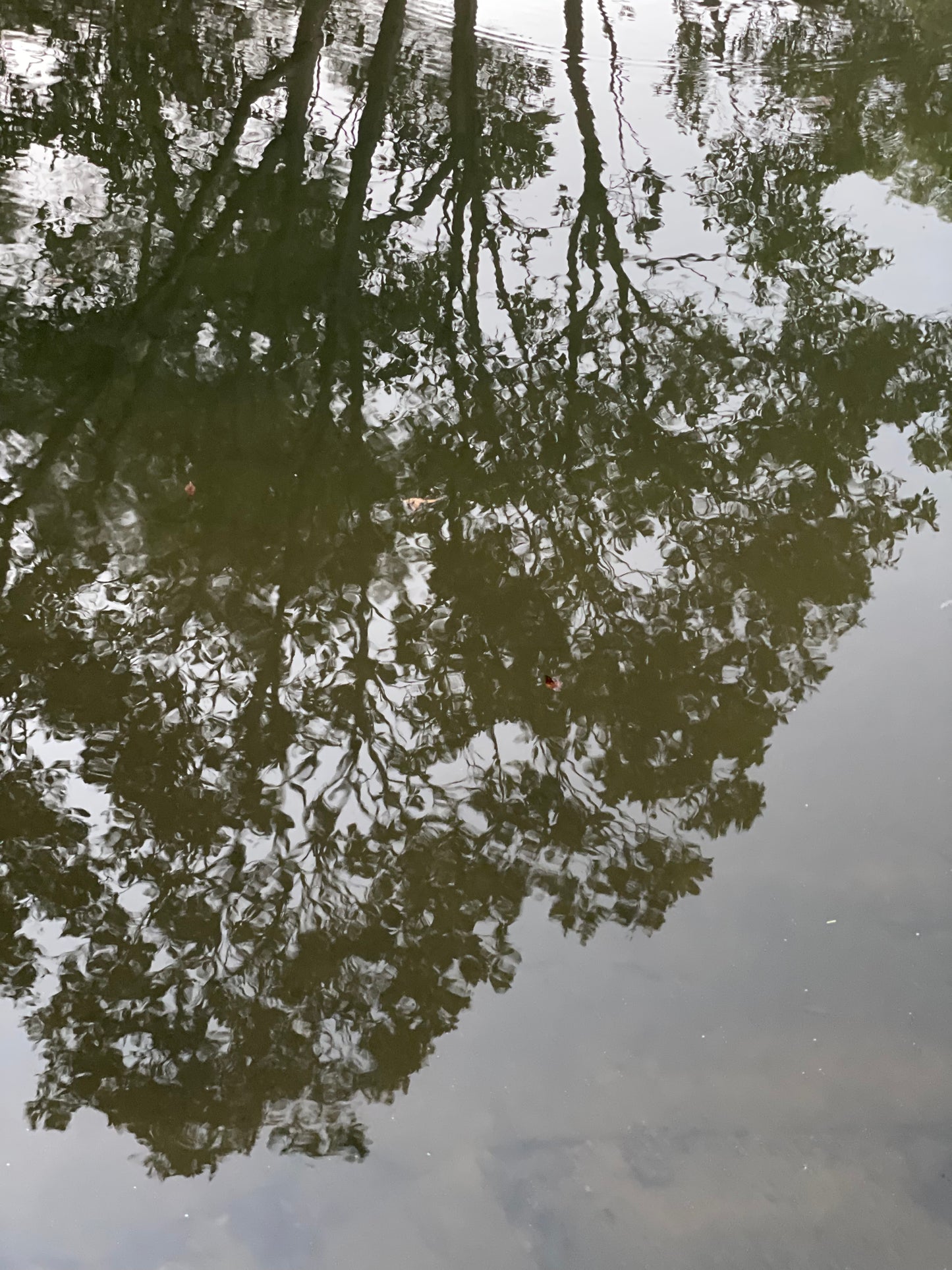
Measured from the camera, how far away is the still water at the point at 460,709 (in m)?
2.89

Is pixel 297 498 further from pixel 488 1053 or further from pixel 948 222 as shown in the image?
pixel 948 222

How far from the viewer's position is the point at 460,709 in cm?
396

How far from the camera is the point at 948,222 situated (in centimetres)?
708

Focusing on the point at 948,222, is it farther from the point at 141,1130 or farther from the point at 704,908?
the point at 141,1130

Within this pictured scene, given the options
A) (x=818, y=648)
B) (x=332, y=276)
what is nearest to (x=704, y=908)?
(x=818, y=648)

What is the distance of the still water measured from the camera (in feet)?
9.48

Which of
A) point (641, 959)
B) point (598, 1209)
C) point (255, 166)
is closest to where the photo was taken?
point (598, 1209)

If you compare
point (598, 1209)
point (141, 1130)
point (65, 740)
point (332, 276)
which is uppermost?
point (332, 276)

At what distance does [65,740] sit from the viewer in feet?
12.2

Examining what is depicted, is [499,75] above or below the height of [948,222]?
above

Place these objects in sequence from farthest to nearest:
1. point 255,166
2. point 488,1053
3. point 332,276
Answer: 1. point 255,166
2. point 332,276
3. point 488,1053

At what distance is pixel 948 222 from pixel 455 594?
528cm

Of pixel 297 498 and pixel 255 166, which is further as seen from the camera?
pixel 255 166

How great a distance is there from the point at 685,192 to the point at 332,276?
293 cm
